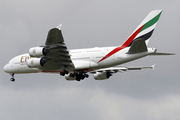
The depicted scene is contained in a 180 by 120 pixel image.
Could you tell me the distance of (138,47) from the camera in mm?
37406

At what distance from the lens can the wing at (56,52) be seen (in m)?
35.2

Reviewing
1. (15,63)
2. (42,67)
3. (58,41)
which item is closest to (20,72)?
(15,63)

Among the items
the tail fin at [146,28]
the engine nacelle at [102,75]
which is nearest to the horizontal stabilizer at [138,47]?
the tail fin at [146,28]

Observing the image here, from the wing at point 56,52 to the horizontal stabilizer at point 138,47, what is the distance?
693cm

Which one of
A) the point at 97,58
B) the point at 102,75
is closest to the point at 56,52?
the point at 97,58

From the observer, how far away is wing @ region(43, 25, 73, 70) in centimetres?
3519

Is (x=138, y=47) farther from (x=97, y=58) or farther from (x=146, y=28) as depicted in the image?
(x=97, y=58)

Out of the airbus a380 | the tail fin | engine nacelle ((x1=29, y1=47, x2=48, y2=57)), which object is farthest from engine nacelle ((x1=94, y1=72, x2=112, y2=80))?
engine nacelle ((x1=29, y1=47, x2=48, y2=57))

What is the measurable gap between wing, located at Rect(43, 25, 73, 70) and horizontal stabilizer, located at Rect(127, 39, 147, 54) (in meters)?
6.93

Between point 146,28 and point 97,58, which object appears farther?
point 146,28

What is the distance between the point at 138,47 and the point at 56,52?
867 centimetres

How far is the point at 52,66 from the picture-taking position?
40.9 meters

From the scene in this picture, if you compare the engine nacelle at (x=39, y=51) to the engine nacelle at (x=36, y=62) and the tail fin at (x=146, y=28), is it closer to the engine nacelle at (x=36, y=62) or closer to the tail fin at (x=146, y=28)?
the engine nacelle at (x=36, y=62)

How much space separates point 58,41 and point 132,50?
8064 millimetres
